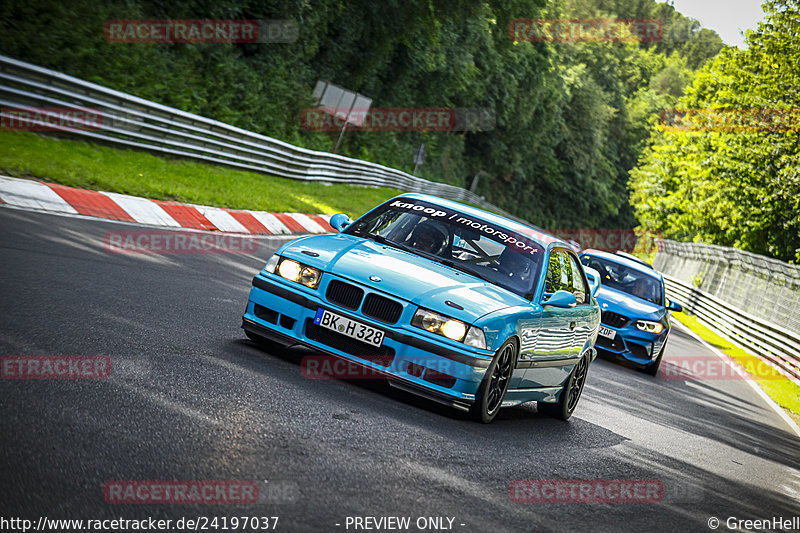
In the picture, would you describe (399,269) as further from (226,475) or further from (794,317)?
(794,317)

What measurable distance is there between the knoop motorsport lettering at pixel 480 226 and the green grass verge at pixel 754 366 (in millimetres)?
8194

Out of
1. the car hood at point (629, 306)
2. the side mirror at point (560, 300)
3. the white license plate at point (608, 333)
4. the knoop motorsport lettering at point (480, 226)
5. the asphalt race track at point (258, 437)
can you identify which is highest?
the knoop motorsport lettering at point (480, 226)

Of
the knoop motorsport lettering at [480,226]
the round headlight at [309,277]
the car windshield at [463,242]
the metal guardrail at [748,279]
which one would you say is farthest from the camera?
the metal guardrail at [748,279]

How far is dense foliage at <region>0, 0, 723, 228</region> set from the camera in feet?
67.4

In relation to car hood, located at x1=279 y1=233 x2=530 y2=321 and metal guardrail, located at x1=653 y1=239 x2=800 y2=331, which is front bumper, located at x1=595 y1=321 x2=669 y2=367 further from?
metal guardrail, located at x1=653 y1=239 x2=800 y2=331

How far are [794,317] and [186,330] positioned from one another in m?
19.4

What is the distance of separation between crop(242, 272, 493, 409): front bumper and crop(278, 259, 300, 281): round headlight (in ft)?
0.31

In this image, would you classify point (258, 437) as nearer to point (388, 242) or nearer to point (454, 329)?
point (454, 329)

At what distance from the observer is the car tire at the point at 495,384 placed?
21.3 ft

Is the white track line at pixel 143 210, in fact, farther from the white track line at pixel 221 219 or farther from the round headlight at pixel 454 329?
the round headlight at pixel 454 329

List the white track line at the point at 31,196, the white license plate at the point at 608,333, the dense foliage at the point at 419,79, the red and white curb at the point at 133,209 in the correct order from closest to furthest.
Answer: the white track line at the point at 31,196
the red and white curb at the point at 133,209
the white license plate at the point at 608,333
the dense foliage at the point at 419,79

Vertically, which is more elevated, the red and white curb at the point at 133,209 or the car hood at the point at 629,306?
the car hood at the point at 629,306

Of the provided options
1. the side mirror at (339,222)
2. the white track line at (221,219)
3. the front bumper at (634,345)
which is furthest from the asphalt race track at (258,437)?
the white track line at (221,219)

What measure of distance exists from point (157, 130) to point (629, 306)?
10.4 meters
